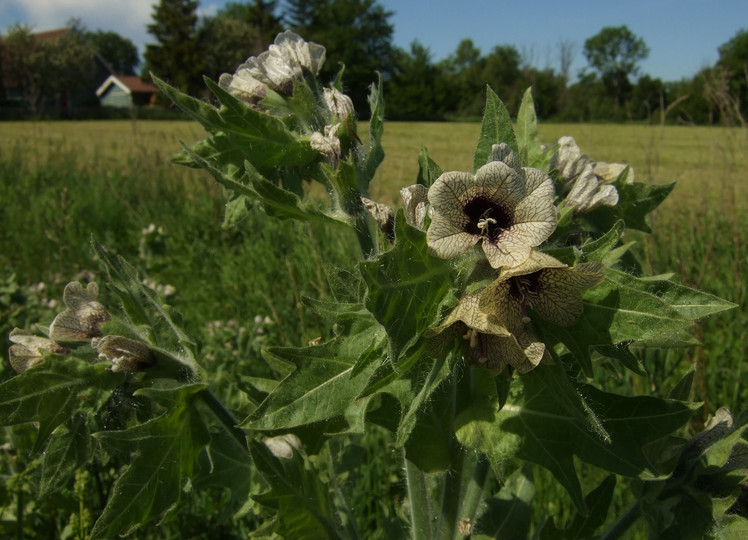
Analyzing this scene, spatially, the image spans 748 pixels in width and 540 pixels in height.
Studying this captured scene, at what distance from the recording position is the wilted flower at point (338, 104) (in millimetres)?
1571

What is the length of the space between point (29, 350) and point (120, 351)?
267 mm

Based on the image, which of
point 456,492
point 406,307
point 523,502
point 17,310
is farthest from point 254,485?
point 17,310

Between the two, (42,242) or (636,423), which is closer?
(636,423)

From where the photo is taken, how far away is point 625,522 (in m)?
1.67

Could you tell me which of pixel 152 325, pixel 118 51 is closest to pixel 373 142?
pixel 152 325

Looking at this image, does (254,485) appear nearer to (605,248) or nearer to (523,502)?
(523,502)

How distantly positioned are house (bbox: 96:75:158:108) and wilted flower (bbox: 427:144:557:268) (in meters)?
64.7

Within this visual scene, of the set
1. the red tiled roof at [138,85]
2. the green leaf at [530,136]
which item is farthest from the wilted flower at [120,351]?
the red tiled roof at [138,85]

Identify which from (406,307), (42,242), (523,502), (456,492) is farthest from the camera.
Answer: (42,242)

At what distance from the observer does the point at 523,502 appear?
75.7 inches

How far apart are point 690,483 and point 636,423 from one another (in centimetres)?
36

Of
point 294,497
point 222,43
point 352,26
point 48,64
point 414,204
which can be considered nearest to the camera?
point 414,204

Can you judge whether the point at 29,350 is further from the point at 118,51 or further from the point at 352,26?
the point at 118,51

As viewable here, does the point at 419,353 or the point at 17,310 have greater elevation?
the point at 419,353
